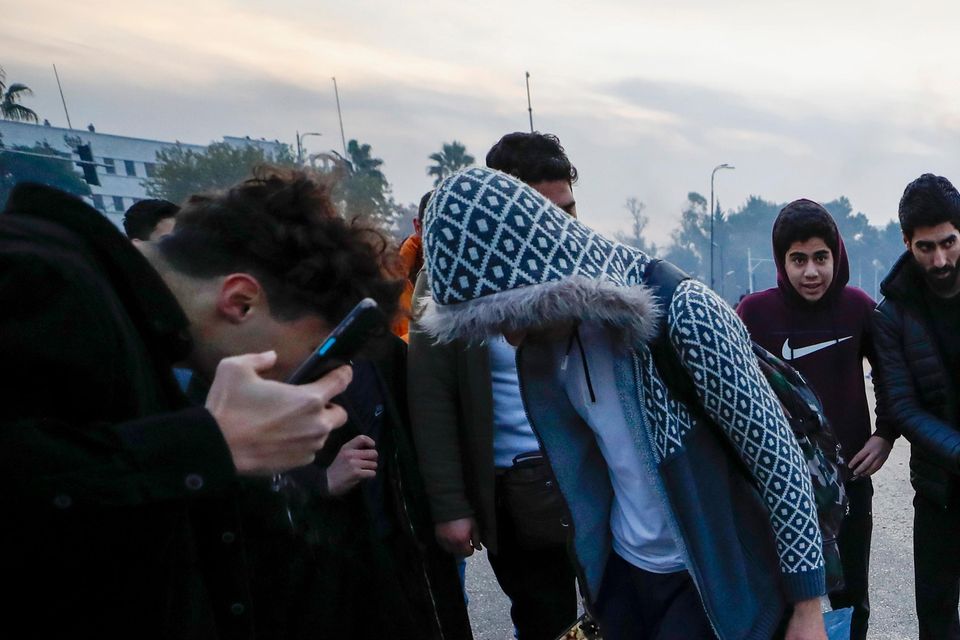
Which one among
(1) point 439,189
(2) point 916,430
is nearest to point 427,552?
(1) point 439,189

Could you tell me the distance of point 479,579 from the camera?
13.5 ft

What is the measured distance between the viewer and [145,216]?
2822 mm

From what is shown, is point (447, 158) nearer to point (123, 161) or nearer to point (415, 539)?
point (123, 161)

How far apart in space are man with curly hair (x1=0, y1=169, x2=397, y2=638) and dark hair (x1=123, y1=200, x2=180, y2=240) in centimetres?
174

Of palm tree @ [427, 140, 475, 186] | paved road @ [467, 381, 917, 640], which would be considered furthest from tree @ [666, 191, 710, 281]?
paved road @ [467, 381, 917, 640]

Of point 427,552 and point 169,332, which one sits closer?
point 169,332

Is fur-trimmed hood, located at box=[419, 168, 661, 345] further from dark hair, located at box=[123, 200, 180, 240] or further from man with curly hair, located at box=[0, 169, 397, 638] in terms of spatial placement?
dark hair, located at box=[123, 200, 180, 240]

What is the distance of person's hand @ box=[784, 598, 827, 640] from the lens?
1.46 metres

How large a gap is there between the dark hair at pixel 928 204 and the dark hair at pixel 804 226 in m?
0.26

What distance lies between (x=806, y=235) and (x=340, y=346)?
2380 millimetres

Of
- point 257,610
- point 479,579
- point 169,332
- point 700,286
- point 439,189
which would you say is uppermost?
point 439,189

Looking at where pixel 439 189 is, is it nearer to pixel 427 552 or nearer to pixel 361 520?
pixel 361 520

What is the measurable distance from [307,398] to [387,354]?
4.41 feet

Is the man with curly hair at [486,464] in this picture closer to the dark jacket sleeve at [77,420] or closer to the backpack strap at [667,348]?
the backpack strap at [667,348]
